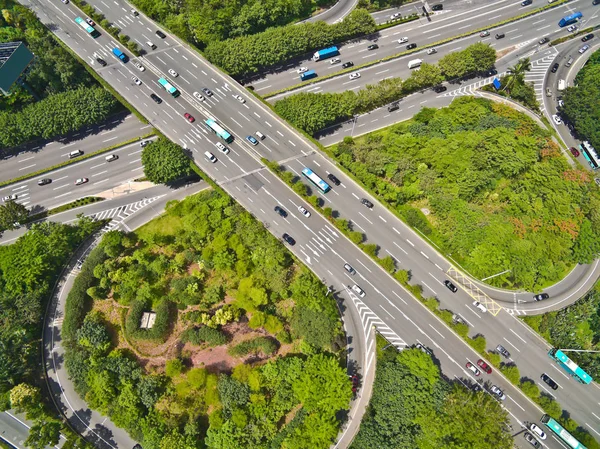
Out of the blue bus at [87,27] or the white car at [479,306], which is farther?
the blue bus at [87,27]

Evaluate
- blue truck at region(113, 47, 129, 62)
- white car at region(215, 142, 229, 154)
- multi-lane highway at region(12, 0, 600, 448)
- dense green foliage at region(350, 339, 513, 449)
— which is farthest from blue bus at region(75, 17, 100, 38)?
dense green foliage at region(350, 339, 513, 449)

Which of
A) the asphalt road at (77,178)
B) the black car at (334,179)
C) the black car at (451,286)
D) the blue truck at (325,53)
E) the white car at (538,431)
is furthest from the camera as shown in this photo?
the blue truck at (325,53)

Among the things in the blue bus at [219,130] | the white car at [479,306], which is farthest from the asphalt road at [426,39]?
the white car at [479,306]

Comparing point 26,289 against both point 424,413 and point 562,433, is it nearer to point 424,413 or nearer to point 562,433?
point 424,413

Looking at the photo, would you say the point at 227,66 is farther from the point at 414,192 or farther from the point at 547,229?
the point at 547,229

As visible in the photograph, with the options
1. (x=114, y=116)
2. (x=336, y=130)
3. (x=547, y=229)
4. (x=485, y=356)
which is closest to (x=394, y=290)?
(x=485, y=356)

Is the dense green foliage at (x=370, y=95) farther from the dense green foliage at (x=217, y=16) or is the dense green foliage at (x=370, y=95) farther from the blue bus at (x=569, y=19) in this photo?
the blue bus at (x=569, y=19)
